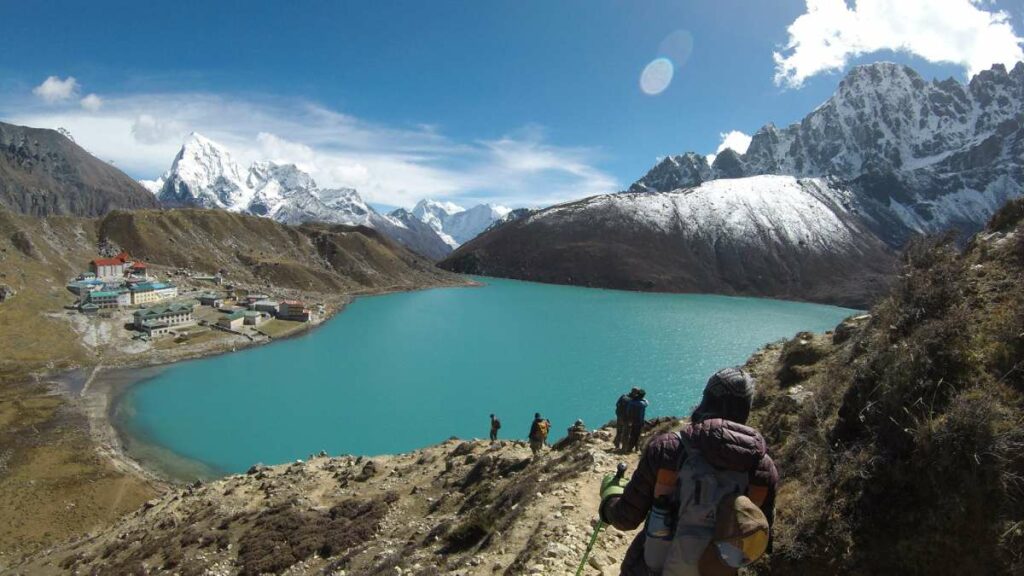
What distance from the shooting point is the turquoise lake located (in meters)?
48.6

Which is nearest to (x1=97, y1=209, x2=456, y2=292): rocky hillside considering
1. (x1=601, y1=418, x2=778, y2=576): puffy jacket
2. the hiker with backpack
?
(x1=601, y1=418, x2=778, y2=576): puffy jacket

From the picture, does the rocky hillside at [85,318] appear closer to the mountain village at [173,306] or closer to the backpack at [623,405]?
the mountain village at [173,306]

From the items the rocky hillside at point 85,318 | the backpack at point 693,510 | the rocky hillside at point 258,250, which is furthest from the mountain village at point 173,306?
the backpack at point 693,510

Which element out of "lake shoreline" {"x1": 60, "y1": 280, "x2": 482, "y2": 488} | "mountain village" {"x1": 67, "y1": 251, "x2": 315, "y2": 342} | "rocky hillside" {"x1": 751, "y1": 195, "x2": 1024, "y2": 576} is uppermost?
"rocky hillside" {"x1": 751, "y1": 195, "x2": 1024, "y2": 576}

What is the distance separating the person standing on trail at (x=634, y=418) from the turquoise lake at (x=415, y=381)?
31.9 meters

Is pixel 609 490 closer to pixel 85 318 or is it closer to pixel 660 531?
pixel 660 531

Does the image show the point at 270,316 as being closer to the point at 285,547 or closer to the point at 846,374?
the point at 285,547

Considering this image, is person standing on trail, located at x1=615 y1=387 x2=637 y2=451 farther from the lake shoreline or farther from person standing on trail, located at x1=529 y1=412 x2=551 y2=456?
the lake shoreline

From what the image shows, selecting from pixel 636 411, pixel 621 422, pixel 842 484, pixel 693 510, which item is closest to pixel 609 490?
pixel 693 510

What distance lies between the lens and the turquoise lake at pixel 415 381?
48.6m

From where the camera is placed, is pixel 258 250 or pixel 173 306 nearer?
pixel 173 306

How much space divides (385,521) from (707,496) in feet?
55.9

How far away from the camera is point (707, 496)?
3.95 metres

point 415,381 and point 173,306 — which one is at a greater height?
point 173,306
